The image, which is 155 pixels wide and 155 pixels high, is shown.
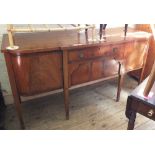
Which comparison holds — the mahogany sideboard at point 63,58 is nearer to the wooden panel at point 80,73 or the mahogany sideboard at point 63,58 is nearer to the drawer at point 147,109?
the wooden panel at point 80,73

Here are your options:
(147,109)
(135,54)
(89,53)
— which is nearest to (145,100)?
(147,109)

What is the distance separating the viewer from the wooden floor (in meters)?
1.62

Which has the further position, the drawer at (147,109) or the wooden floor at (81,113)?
the wooden floor at (81,113)

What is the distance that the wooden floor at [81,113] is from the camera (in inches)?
63.7

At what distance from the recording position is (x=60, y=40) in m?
1.44

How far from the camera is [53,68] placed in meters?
1.36

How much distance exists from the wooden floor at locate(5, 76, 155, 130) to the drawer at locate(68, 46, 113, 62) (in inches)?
24.5

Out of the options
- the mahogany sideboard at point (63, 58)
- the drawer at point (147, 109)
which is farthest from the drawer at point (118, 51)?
the drawer at point (147, 109)

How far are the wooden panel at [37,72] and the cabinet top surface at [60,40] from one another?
58 mm

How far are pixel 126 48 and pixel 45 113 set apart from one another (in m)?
1.02

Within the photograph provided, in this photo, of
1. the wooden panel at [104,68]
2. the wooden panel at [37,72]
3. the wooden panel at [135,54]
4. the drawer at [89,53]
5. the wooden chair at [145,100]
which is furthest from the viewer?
the wooden panel at [135,54]

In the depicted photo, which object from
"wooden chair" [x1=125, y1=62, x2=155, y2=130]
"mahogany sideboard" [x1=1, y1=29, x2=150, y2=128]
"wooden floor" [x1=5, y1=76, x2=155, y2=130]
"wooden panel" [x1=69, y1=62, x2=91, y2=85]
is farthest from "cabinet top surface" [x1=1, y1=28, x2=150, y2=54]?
"wooden floor" [x1=5, y1=76, x2=155, y2=130]
